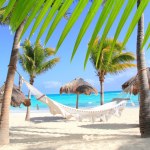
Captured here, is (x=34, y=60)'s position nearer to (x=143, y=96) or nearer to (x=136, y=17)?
(x=143, y=96)

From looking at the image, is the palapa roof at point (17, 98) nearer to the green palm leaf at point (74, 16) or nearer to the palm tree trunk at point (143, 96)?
the palm tree trunk at point (143, 96)

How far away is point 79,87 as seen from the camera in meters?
14.2

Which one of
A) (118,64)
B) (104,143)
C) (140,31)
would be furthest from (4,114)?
(118,64)

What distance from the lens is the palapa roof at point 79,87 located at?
14.1 m

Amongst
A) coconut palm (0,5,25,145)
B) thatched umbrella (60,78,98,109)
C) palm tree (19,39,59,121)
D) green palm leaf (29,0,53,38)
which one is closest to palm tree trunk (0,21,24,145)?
coconut palm (0,5,25,145)

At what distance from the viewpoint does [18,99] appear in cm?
933

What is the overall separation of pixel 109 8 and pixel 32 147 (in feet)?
18.8

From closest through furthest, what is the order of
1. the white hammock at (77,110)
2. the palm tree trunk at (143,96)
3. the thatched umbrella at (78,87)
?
the palm tree trunk at (143,96) < the white hammock at (77,110) < the thatched umbrella at (78,87)

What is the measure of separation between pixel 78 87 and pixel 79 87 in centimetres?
4

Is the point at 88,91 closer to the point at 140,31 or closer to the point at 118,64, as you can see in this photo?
the point at 118,64

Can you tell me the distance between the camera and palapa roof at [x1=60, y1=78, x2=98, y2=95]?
46.3ft

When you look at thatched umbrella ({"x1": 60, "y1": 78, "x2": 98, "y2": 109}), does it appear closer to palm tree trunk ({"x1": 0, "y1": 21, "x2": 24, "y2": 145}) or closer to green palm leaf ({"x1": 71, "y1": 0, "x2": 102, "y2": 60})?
palm tree trunk ({"x1": 0, "y1": 21, "x2": 24, "y2": 145})

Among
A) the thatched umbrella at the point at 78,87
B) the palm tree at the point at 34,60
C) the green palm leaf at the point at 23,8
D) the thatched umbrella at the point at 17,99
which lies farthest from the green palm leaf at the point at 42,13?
the palm tree at the point at 34,60

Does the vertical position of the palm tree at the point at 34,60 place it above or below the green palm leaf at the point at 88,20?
above
